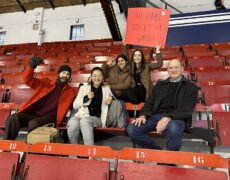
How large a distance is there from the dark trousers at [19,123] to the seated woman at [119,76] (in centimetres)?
61

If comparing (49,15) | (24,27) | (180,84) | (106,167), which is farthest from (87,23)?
(106,167)

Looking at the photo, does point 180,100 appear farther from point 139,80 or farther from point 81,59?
point 81,59

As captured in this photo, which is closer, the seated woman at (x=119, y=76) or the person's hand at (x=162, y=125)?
the person's hand at (x=162, y=125)

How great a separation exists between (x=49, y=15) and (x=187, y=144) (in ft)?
20.3

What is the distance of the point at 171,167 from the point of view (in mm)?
839

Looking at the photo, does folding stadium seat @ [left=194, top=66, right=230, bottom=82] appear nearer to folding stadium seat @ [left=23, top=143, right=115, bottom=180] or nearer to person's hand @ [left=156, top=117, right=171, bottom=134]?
person's hand @ [left=156, top=117, right=171, bottom=134]

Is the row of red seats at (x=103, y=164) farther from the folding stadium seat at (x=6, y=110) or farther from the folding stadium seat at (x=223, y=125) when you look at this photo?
the folding stadium seat at (x=6, y=110)

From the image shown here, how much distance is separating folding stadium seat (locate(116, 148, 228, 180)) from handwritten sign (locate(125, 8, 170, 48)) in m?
1.27

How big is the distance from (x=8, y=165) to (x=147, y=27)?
1646mm

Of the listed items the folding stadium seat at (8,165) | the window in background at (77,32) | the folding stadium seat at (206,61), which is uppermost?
the window in background at (77,32)

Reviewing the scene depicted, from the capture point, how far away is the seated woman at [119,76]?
1.76 m

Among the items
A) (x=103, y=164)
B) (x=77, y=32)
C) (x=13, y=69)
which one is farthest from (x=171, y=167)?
(x=77, y=32)

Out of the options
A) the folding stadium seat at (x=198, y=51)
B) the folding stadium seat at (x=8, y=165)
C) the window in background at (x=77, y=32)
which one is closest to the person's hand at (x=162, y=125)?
the folding stadium seat at (x=8, y=165)

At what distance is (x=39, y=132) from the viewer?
1298mm
